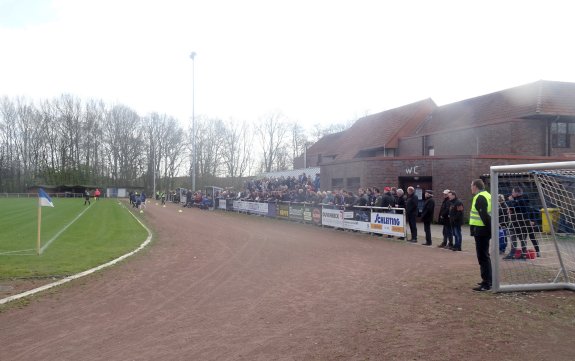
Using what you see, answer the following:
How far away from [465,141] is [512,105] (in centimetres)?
367

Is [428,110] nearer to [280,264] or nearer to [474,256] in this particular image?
[474,256]

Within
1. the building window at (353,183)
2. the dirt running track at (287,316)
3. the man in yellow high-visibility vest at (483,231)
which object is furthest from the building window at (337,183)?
the man in yellow high-visibility vest at (483,231)

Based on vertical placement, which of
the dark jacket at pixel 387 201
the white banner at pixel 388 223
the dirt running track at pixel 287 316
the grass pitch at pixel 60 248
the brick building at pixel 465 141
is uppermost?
the brick building at pixel 465 141

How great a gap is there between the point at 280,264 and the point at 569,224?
6.32 m

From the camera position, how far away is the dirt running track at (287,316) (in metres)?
5.09

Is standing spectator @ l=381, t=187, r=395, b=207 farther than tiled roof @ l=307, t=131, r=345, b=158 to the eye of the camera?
No

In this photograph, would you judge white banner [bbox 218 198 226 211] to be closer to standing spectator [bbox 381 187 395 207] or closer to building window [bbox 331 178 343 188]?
building window [bbox 331 178 343 188]

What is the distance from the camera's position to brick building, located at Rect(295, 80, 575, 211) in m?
24.4

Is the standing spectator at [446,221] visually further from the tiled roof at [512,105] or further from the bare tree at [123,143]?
the bare tree at [123,143]

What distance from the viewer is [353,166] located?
28.7m

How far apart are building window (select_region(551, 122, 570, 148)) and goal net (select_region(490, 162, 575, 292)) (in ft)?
65.3

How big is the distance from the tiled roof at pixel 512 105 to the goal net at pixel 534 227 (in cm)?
1937

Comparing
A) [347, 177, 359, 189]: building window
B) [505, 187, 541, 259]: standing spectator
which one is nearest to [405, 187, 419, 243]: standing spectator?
[505, 187, 541, 259]: standing spectator

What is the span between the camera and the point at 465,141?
32.0m
